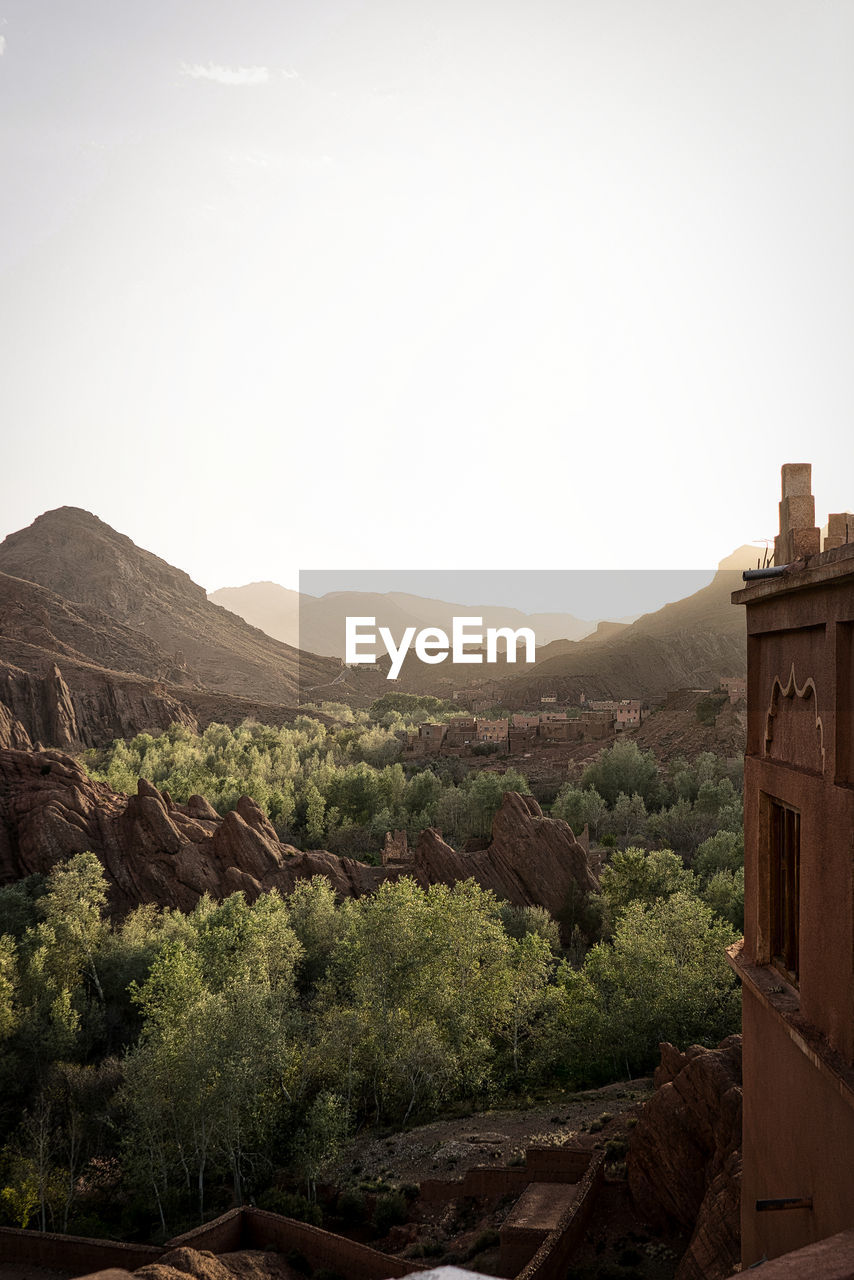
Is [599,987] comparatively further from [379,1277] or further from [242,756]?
[242,756]

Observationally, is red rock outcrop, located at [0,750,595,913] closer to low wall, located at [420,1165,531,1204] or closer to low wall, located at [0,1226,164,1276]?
low wall, located at [0,1226,164,1276]

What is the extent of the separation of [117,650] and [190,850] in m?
81.8


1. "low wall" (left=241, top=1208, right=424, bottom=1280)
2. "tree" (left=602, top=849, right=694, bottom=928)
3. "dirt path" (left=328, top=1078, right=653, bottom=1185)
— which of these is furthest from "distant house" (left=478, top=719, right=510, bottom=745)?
"low wall" (left=241, top=1208, right=424, bottom=1280)

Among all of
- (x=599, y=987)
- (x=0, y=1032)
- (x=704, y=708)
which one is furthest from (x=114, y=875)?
(x=704, y=708)

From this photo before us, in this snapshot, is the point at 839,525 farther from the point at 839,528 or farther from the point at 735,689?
the point at 735,689

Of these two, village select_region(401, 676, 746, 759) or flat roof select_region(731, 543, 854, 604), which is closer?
flat roof select_region(731, 543, 854, 604)

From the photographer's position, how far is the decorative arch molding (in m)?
6.43

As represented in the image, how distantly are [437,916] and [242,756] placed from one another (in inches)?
1554

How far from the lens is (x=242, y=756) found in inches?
2371

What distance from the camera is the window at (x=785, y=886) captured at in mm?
7164

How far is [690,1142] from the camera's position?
12.0m

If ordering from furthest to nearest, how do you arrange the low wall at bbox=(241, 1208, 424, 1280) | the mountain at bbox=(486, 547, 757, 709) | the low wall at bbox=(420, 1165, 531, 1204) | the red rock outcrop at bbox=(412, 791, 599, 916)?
the mountain at bbox=(486, 547, 757, 709) < the red rock outcrop at bbox=(412, 791, 599, 916) < the low wall at bbox=(420, 1165, 531, 1204) < the low wall at bbox=(241, 1208, 424, 1280)

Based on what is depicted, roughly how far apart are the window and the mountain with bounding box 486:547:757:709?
92038 mm

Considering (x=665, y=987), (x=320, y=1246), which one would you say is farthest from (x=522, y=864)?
(x=320, y=1246)
